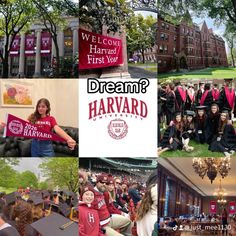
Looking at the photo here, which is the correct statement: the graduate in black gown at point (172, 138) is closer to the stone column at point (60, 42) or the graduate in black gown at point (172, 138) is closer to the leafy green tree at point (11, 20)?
the stone column at point (60, 42)

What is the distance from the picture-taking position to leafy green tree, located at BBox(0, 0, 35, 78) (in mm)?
3879

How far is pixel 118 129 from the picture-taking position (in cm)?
379

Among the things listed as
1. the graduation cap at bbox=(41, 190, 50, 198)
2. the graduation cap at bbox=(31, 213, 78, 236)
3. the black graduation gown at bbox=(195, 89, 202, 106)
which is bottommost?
the graduation cap at bbox=(31, 213, 78, 236)

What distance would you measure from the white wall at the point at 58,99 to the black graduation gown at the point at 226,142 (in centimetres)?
128

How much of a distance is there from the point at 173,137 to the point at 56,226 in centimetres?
135

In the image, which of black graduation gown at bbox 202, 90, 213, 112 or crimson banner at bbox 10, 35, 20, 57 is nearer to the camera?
black graduation gown at bbox 202, 90, 213, 112

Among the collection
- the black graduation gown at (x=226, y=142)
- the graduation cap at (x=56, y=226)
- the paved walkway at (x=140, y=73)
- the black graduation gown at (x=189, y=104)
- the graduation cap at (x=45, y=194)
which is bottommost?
the graduation cap at (x=56, y=226)

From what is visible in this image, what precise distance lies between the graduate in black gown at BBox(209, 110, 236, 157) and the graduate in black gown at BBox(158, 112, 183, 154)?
0.30m

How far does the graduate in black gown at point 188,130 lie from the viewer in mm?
3804

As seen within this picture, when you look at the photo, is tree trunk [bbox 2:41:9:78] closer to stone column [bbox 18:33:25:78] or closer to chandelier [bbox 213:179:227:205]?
stone column [bbox 18:33:25:78]

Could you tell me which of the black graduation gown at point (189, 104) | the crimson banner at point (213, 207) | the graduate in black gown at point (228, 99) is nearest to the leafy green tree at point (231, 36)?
the graduate in black gown at point (228, 99)

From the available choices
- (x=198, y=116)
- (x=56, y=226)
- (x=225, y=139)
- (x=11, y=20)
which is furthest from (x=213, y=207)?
(x=11, y=20)

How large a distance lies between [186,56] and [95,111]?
1010 mm

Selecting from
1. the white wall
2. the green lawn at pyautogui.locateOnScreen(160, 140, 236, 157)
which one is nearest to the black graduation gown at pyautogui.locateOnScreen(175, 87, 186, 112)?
the green lawn at pyautogui.locateOnScreen(160, 140, 236, 157)
